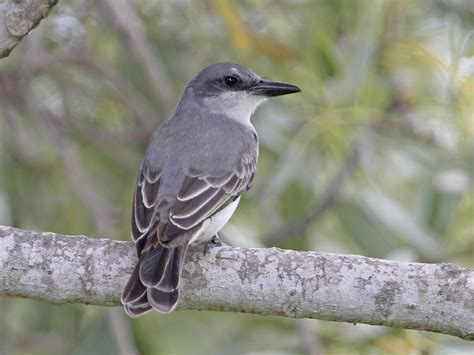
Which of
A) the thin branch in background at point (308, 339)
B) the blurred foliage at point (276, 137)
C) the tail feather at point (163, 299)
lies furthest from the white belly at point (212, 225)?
the thin branch in background at point (308, 339)

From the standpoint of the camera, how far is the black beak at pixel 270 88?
227 inches

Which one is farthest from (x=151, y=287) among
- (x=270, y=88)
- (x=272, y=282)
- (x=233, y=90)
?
(x=233, y=90)

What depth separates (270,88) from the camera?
581 cm

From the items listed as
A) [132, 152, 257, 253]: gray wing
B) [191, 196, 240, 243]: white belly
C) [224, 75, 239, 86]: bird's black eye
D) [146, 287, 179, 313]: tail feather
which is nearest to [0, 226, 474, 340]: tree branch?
[146, 287, 179, 313]: tail feather

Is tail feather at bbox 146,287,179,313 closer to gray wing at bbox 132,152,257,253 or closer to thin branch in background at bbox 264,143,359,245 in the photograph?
gray wing at bbox 132,152,257,253

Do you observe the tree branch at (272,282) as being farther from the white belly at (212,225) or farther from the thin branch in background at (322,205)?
the thin branch in background at (322,205)

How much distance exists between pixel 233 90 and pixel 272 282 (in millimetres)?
2180

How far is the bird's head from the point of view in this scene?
19.3 ft

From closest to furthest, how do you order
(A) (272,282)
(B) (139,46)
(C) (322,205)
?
(A) (272,282) → (B) (139,46) → (C) (322,205)

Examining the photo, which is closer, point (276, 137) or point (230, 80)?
point (230, 80)

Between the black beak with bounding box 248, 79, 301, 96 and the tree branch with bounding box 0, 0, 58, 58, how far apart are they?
1939 millimetres

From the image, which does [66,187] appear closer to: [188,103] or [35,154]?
[35,154]

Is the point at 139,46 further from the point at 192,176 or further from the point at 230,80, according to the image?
the point at 192,176

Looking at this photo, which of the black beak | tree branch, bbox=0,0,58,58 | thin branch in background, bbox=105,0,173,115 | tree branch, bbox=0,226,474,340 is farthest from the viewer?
thin branch in background, bbox=105,0,173,115
